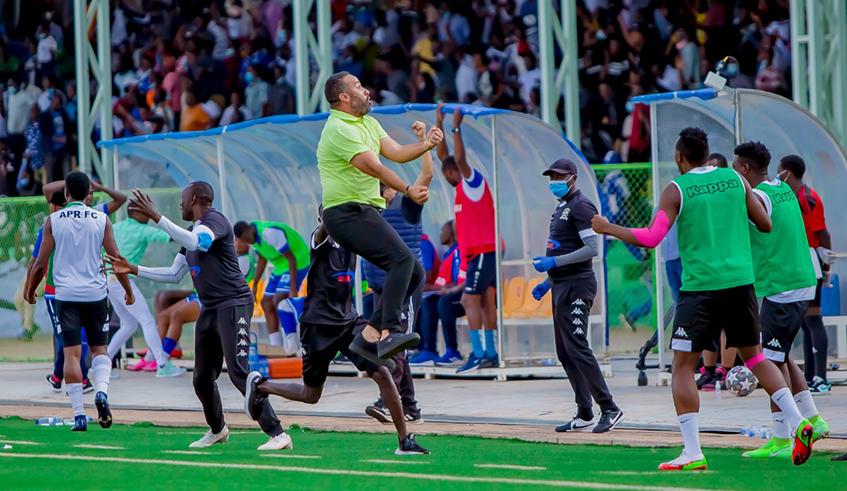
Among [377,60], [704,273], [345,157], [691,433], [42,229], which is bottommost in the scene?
[691,433]

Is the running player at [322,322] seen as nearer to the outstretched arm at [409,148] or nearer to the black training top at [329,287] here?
the black training top at [329,287]

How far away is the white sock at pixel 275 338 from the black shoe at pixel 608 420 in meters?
7.29

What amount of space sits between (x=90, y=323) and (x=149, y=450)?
175 centimetres

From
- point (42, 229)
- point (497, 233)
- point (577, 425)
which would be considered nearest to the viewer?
point (577, 425)

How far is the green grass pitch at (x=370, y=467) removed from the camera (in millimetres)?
7387

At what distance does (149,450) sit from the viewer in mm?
9703

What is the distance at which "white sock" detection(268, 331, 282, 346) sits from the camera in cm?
1672

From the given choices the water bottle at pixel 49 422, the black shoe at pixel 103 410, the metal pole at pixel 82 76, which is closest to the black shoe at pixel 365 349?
the black shoe at pixel 103 410

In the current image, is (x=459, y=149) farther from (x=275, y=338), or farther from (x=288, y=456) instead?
(x=288, y=456)

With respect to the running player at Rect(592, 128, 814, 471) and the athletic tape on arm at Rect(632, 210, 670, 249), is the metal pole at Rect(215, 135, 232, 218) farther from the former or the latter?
the athletic tape on arm at Rect(632, 210, 670, 249)

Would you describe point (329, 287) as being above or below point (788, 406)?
above

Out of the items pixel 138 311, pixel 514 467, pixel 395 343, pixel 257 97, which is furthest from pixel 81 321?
pixel 257 97

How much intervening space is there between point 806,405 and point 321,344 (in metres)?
3.17

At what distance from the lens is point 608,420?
33.2ft
